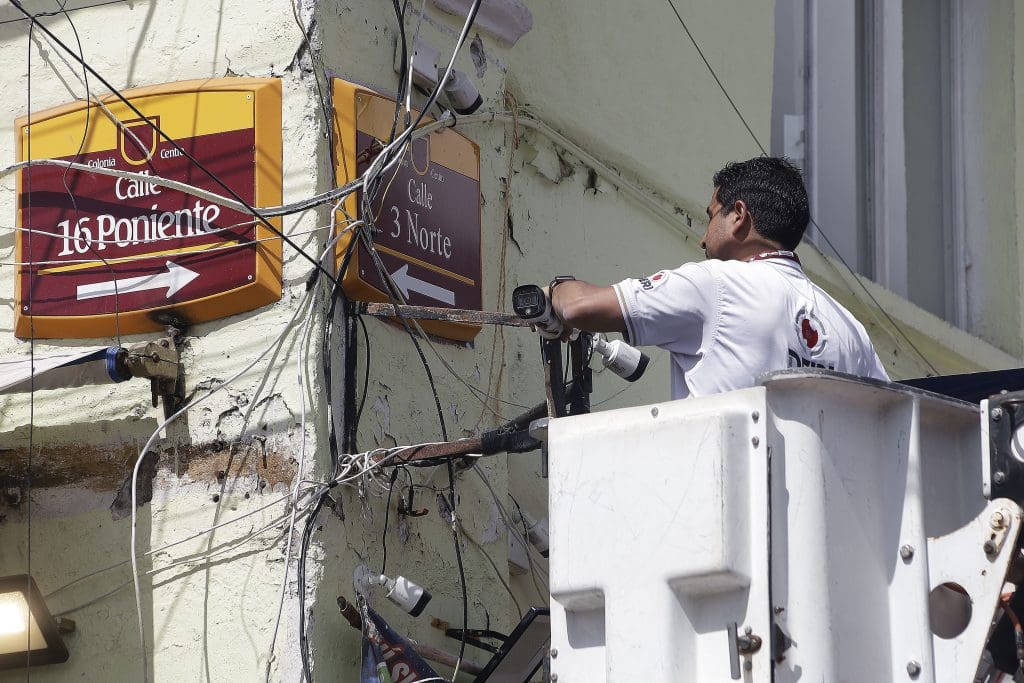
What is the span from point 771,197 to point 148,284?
2.02m

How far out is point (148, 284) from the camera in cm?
503

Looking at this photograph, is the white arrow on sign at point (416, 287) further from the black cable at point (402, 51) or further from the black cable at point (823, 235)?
the black cable at point (823, 235)

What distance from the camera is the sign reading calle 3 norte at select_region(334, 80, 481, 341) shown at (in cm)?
503

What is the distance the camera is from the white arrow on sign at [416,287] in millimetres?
5089

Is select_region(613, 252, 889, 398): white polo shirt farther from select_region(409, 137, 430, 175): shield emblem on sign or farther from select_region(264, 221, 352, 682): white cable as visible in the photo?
select_region(409, 137, 430, 175): shield emblem on sign

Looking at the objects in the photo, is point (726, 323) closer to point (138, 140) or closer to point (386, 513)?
point (386, 513)

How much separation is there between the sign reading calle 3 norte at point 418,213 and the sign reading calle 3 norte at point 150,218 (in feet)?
0.78

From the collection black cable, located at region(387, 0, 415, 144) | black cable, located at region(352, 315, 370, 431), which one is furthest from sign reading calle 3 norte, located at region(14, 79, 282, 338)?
black cable, located at region(387, 0, 415, 144)

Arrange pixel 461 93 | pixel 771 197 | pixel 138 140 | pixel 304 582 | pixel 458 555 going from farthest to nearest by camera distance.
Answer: pixel 461 93 → pixel 458 555 → pixel 138 140 → pixel 304 582 → pixel 771 197


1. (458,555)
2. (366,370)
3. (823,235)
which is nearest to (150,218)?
(366,370)

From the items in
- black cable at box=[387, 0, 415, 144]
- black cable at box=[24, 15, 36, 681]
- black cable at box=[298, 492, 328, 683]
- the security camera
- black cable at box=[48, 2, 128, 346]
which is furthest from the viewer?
the security camera

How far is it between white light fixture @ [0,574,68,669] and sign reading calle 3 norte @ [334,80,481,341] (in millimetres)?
1347

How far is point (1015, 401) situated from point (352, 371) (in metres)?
2.32

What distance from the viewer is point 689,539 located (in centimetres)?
320
